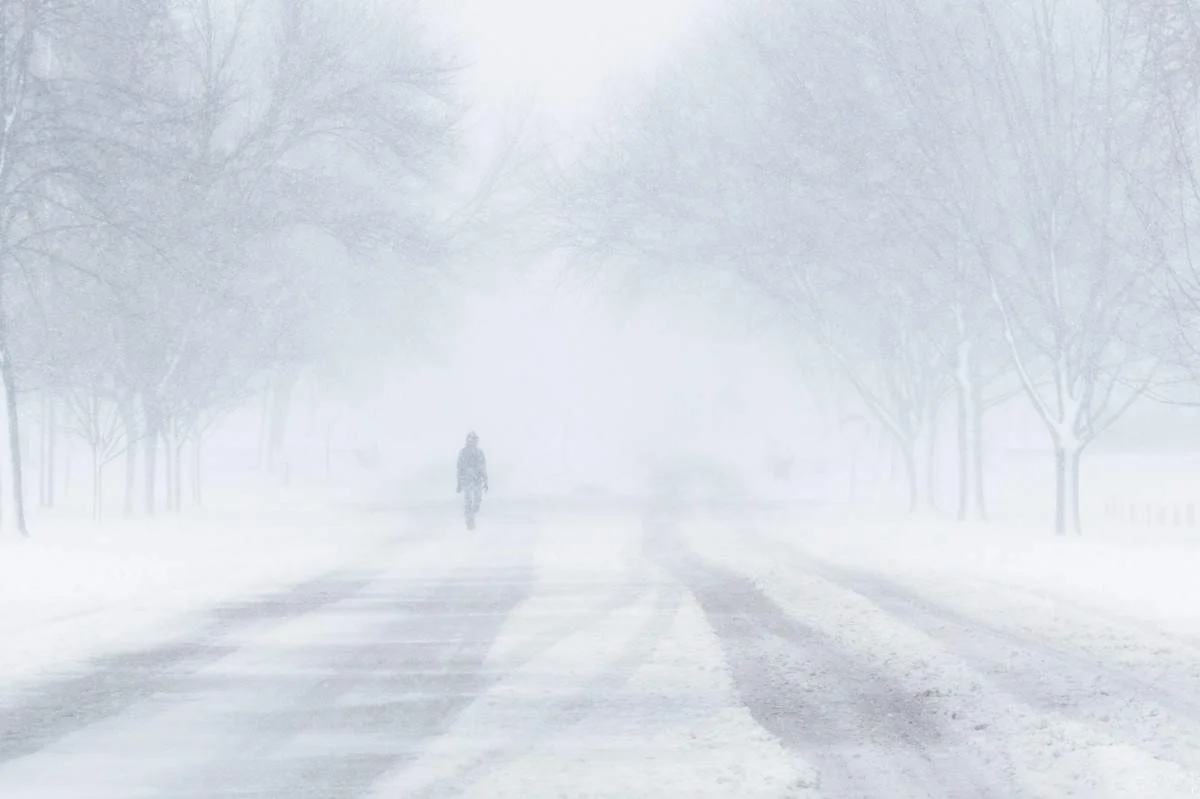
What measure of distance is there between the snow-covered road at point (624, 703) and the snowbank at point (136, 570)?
0.68 metres

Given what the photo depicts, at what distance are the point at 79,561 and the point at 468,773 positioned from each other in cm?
1341

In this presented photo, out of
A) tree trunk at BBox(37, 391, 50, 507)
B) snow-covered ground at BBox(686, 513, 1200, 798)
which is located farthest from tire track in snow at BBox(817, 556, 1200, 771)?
tree trunk at BBox(37, 391, 50, 507)

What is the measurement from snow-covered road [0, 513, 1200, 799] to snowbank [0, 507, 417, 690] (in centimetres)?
68

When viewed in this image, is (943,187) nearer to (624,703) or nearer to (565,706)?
(624,703)

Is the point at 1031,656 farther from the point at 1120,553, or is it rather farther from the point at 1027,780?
the point at 1120,553

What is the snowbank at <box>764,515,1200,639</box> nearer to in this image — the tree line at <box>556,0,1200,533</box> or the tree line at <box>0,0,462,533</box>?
the tree line at <box>556,0,1200,533</box>

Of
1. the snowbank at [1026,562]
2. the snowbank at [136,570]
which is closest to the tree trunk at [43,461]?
the snowbank at [136,570]

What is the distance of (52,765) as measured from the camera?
7.95 metres

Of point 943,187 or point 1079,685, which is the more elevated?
point 943,187

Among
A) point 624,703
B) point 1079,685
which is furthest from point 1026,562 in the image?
point 624,703

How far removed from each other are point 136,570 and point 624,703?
11.2 m

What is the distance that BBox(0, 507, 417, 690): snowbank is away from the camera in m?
13.3

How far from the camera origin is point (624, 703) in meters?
9.75

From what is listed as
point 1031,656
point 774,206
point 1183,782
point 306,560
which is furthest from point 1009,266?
point 1183,782
